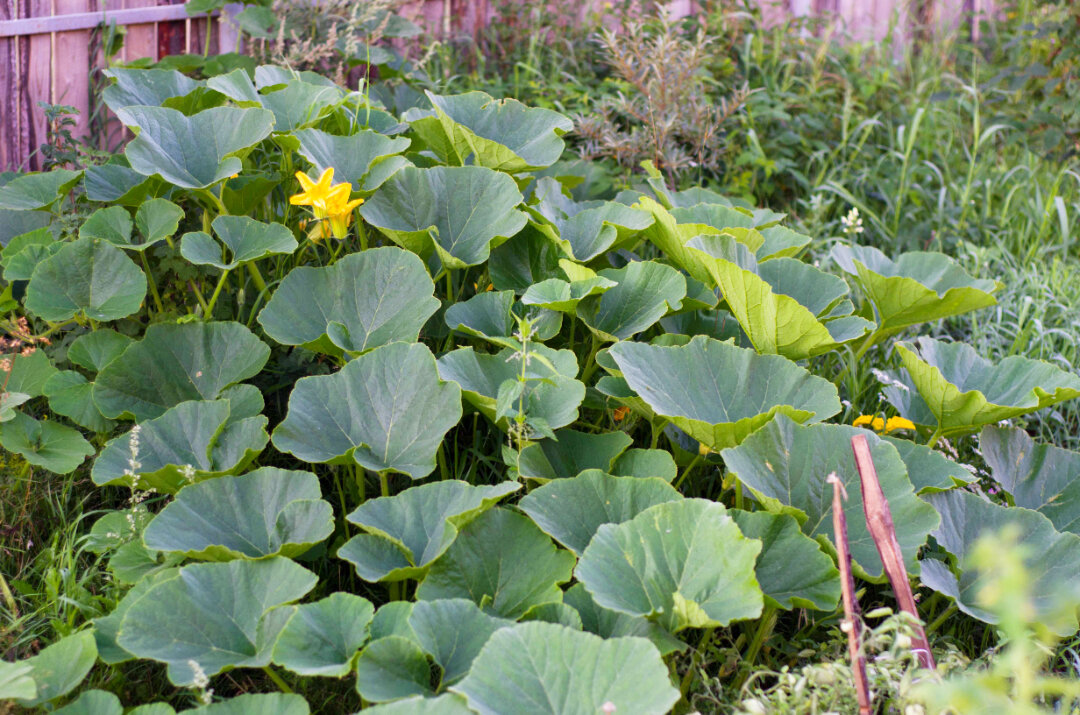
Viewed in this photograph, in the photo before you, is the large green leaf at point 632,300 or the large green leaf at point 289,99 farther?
the large green leaf at point 289,99

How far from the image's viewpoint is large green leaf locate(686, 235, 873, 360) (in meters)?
1.75

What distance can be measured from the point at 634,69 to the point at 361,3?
3.44ft

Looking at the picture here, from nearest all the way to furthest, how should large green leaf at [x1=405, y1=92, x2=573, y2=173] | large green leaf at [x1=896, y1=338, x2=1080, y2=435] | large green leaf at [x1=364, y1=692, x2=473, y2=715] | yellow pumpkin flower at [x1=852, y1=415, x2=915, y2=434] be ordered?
1. large green leaf at [x1=364, y1=692, x2=473, y2=715]
2. large green leaf at [x1=896, y1=338, x2=1080, y2=435]
3. yellow pumpkin flower at [x1=852, y1=415, x2=915, y2=434]
4. large green leaf at [x1=405, y1=92, x2=573, y2=173]

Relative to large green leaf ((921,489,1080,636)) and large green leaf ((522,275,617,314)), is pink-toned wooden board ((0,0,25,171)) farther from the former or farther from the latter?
large green leaf ((921,489,1080,636))

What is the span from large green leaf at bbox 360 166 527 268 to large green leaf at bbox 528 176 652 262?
0.32ft

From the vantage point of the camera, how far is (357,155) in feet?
7.06

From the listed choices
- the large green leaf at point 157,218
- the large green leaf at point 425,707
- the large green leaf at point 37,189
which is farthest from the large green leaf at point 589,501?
the large green leaf at point 37,189

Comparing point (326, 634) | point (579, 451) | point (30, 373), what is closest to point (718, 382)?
point (579, 451)

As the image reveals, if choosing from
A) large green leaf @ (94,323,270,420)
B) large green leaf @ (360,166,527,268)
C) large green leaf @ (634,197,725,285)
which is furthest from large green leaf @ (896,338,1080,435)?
large green leaf @ (94,323,270,420)

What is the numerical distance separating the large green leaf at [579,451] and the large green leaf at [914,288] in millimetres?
678

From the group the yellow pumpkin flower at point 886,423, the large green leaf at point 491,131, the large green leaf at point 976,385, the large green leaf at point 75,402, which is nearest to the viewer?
the large green leaf at point 976,385

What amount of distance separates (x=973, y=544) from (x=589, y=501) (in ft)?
2.27

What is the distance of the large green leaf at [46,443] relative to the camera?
1757mm

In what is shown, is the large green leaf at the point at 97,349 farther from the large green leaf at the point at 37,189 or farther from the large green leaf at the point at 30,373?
the large green leaf at the point at 37,189
